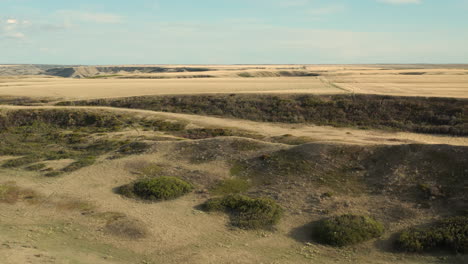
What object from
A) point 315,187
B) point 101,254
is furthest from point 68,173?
point 315,187

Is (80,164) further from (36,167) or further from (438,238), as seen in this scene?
(438,238)

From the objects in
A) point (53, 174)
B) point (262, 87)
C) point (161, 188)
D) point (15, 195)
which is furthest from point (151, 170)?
point (262, 87)

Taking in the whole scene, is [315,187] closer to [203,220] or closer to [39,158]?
[203,220]

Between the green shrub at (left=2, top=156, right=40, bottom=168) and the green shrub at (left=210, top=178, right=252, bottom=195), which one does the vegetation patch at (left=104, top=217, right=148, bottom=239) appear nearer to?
the green shrub at (left=210, top=178, right=252, bottom=195)

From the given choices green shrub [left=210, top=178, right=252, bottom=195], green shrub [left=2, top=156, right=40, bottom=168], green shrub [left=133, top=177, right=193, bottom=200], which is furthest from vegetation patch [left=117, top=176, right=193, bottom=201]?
green shrub [left=2, top=156, right=40, bottom=168]

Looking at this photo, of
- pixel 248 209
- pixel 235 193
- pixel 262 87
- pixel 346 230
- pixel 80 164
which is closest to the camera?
pixel 346 230

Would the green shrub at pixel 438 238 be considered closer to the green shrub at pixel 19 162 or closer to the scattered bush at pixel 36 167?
the scattered bush at pixel 36 167
